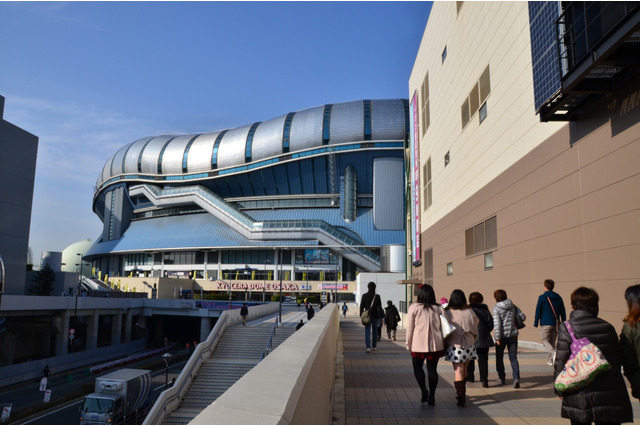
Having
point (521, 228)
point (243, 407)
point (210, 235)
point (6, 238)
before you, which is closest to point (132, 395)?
point (521, 228)

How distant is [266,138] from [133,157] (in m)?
26.7

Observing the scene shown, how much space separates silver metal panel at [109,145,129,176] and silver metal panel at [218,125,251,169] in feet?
69.8

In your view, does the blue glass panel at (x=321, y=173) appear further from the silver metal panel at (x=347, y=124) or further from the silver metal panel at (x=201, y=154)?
the silver metal panel at (x=201, y=154)

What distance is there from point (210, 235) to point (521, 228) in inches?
2392

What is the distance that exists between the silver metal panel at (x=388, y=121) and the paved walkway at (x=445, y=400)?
59.4 metres

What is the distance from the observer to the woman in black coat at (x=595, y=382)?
3.90 meters

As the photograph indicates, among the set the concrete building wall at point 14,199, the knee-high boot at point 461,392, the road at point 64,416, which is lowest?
the road at point 64,416

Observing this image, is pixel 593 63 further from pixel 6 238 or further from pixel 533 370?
pixel 6 238

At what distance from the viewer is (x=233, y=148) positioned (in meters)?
77.1

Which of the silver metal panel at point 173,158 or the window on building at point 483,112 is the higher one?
the silver metal panel at point 173,158

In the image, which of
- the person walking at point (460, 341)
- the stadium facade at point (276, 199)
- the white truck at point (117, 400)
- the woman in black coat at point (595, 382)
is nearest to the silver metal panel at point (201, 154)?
the stadium facade at point (276, 199)

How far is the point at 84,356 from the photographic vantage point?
132ft

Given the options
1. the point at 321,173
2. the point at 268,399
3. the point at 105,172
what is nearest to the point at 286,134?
the point at 321,173

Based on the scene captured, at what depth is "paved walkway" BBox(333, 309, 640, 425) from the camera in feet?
20.0
